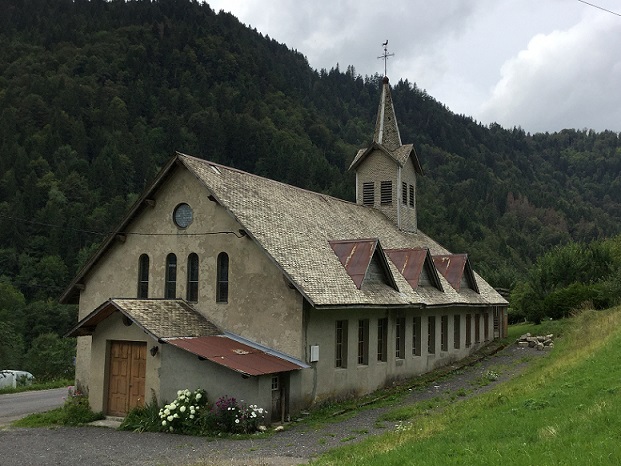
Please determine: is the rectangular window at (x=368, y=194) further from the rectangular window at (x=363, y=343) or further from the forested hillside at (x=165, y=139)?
the forested hillside at (x=165, y=139)

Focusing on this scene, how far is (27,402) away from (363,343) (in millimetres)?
13733

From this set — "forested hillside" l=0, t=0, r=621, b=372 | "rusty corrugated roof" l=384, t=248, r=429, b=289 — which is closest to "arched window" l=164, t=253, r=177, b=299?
"rusty corrugated roof" l=384, t=248, r=429, b=289

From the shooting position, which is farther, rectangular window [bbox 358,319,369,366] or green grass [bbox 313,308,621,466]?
rectangular window [bbox 358,319,369,366]

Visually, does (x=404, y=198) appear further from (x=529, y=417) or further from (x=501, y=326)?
(x=529, y=417)

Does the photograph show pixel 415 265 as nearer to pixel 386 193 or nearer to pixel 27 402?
pixel 386 193

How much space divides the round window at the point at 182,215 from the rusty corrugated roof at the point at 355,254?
550 centimetres

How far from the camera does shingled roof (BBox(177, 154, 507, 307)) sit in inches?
851

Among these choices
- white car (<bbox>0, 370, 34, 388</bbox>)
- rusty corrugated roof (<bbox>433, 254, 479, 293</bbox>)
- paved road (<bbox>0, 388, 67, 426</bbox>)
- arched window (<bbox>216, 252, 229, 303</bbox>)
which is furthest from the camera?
white car (<bbox>0, 370, 34, 388</bbox>)

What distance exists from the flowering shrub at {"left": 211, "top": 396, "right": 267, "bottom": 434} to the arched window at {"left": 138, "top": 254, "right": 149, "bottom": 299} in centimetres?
718

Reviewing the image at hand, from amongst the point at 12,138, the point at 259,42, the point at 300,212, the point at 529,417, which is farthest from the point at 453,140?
the point at 529,417

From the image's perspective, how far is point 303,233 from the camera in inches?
982

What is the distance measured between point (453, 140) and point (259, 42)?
6181cm

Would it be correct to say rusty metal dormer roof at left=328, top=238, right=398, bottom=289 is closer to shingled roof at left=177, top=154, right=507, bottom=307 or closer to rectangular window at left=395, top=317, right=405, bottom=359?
shingled roof at left=177, top=154, right=507, bottom=307

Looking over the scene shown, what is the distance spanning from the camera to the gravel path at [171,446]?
591 inches
